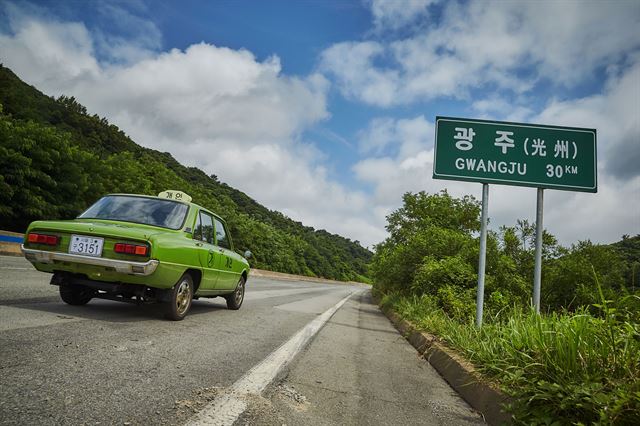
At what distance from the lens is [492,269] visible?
31.9ft

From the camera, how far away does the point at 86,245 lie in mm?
4824

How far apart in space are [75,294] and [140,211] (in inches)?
60.0

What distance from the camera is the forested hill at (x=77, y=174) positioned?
21234 millimetres

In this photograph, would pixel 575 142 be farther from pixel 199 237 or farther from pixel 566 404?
pixel 199 237

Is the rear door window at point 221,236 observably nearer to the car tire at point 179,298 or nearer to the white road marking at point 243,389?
the car tire at point 179,298

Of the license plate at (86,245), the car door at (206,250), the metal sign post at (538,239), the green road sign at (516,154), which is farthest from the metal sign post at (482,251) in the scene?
the license plate at (86,245)

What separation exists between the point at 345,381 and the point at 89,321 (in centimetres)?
311

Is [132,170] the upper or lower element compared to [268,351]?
upper

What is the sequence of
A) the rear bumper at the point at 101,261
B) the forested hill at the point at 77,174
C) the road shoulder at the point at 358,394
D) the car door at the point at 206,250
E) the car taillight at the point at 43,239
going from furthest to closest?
the forested hill at the point at 77,174 < the car door at the point at 206,250 < the car taillight at the point at 43,239 < the rear bumper at the point at 101,261 < the road shoulder at the point at 358,394

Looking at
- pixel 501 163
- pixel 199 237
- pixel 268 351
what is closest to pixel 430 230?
pixel 501 163

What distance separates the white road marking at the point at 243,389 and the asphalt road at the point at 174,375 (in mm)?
52

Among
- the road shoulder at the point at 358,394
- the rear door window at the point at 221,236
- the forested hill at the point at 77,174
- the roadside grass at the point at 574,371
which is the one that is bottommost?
the road shoulder at the point at 358,394

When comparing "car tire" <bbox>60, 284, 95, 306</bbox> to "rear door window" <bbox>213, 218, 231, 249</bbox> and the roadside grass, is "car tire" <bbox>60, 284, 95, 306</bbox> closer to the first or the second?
"rear door window" <bbox>213, 218, 231, 249</bbox>

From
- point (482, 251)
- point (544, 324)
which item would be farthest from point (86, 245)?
point (482, 251)
